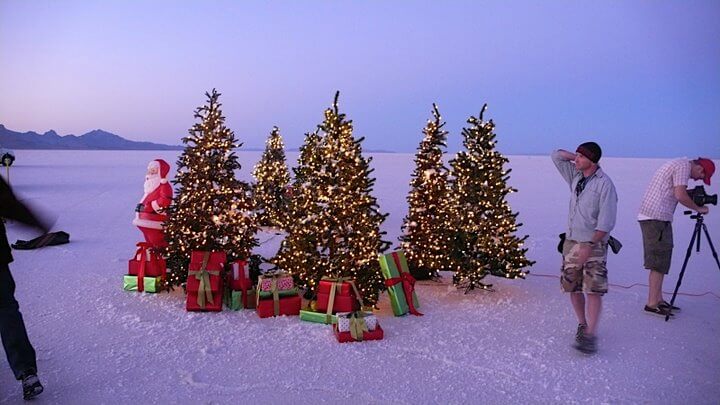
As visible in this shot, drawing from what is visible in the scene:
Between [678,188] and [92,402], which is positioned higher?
[678,188]

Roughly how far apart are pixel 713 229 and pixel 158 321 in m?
13.8

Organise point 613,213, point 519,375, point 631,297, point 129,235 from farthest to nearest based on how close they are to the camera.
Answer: point 129,235 < point 631,297 < point 613,213 < point 519,375

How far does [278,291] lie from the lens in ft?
20.8

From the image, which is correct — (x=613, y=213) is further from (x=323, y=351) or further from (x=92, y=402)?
(x=92, y=402)

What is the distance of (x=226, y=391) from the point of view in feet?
14.4

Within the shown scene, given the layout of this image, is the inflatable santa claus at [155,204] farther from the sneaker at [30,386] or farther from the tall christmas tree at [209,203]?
the sneaker at [30,386]

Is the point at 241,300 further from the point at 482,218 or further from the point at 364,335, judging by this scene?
the point at 482,218

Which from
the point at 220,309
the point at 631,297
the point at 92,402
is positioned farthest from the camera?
the point at 631,297

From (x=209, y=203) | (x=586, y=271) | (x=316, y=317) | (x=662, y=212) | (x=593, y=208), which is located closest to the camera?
(x=593, y=208)

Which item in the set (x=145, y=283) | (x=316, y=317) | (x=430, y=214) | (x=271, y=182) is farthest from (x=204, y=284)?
(x=271, y=182)

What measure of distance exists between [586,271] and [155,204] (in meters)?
5.64

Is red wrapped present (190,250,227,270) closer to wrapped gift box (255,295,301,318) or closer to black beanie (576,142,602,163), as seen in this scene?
wrapped gift box (255,295,301,318)

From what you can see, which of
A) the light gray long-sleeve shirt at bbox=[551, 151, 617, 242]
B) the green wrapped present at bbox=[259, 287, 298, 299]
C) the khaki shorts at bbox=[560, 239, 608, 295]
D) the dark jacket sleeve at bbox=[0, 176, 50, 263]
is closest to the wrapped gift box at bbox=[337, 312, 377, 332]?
the green wrapped present at bbox=[259, 287, 298, 299]

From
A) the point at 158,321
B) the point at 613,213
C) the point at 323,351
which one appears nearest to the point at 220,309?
the point at 158,321
